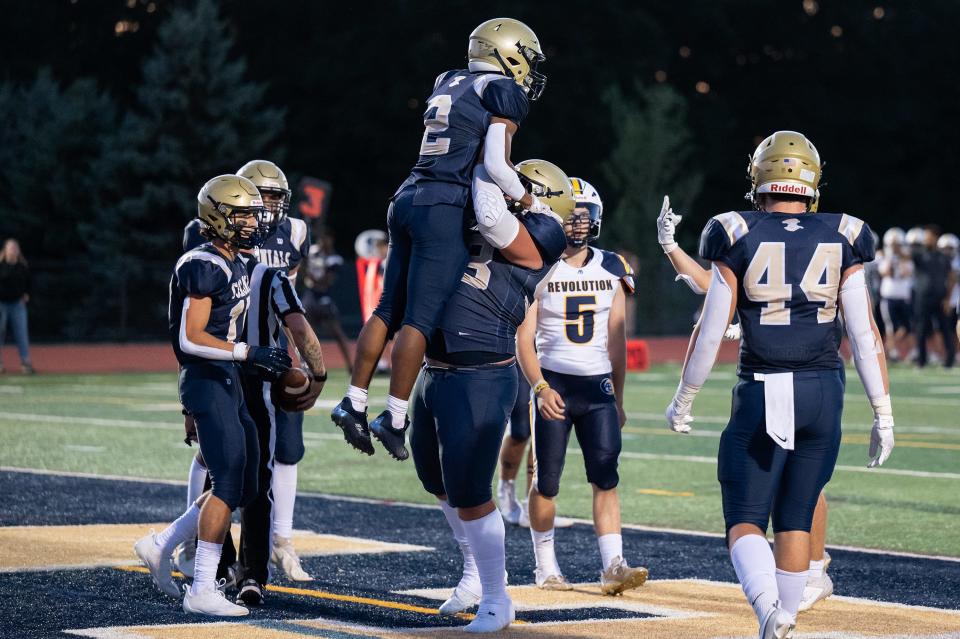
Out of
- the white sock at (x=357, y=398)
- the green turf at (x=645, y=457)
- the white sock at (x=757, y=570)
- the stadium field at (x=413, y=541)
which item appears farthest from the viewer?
the green turf at (x=645, y=457)

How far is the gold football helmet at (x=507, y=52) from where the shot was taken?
6703mm

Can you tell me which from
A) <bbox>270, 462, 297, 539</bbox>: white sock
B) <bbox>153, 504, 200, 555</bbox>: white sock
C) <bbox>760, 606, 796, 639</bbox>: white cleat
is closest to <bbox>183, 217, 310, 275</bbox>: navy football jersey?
<bbox>270, 462, 297, 539</bbox>: white sock

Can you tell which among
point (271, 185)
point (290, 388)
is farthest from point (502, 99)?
point (271, 185)

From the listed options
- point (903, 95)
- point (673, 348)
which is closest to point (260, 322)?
point (673, 348)

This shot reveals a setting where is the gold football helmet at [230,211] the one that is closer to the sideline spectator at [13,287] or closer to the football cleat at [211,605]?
the football cleat at [211,605]

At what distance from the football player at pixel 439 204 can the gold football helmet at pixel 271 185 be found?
173 centimetres

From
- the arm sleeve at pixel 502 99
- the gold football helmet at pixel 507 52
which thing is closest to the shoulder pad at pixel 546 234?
the arm sleeve at pixel 502 99

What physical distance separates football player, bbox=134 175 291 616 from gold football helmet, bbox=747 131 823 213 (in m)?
2.18

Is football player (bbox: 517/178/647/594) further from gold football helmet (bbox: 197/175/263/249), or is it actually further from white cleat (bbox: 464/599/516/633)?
gold football helmet (bbox: 197/175/263/249)

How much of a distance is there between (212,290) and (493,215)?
1.45m

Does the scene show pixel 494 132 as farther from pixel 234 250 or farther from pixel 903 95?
pixel 903 95

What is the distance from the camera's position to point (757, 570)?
6012mm

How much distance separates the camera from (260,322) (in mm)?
7559

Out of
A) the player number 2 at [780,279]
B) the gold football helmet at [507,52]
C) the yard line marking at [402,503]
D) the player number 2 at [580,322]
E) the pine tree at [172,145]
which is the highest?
the pine tree at [172,145]
